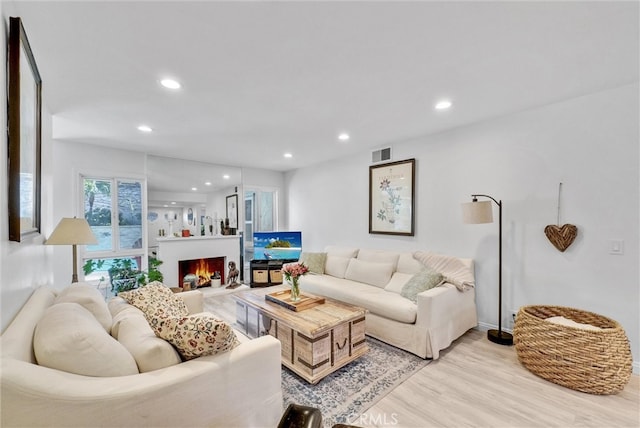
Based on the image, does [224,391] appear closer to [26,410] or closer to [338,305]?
[26,410]

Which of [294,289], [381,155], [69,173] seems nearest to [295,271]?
[294,289]

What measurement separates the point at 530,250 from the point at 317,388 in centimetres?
254

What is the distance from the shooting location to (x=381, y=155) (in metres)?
4.12

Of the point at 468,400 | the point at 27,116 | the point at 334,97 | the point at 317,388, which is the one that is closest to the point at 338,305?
the point at 317,388

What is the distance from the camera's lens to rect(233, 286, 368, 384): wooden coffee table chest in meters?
2.14

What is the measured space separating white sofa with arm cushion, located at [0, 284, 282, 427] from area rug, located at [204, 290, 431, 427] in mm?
540

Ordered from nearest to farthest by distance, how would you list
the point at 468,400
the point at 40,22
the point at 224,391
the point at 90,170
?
1. the point at 224,391
2. the point at 40,22
3. the point at 468,400
4. the point at 90,170

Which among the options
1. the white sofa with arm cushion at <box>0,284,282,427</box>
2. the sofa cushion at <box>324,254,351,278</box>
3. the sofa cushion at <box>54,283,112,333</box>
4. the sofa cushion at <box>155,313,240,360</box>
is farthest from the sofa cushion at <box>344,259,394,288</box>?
the sofa cushion at <box>54,283,112,333</box>

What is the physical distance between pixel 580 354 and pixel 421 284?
4.13 ft

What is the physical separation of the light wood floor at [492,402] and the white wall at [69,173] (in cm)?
442

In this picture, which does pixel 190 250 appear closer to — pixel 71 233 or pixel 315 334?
pixel 71 233

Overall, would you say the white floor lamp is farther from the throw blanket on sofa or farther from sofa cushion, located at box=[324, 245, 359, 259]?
sofa cushion, located at box=[324, 245, 359, 259]

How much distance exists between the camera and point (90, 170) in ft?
13.0

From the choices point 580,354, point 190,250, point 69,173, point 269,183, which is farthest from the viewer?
point 269,183
